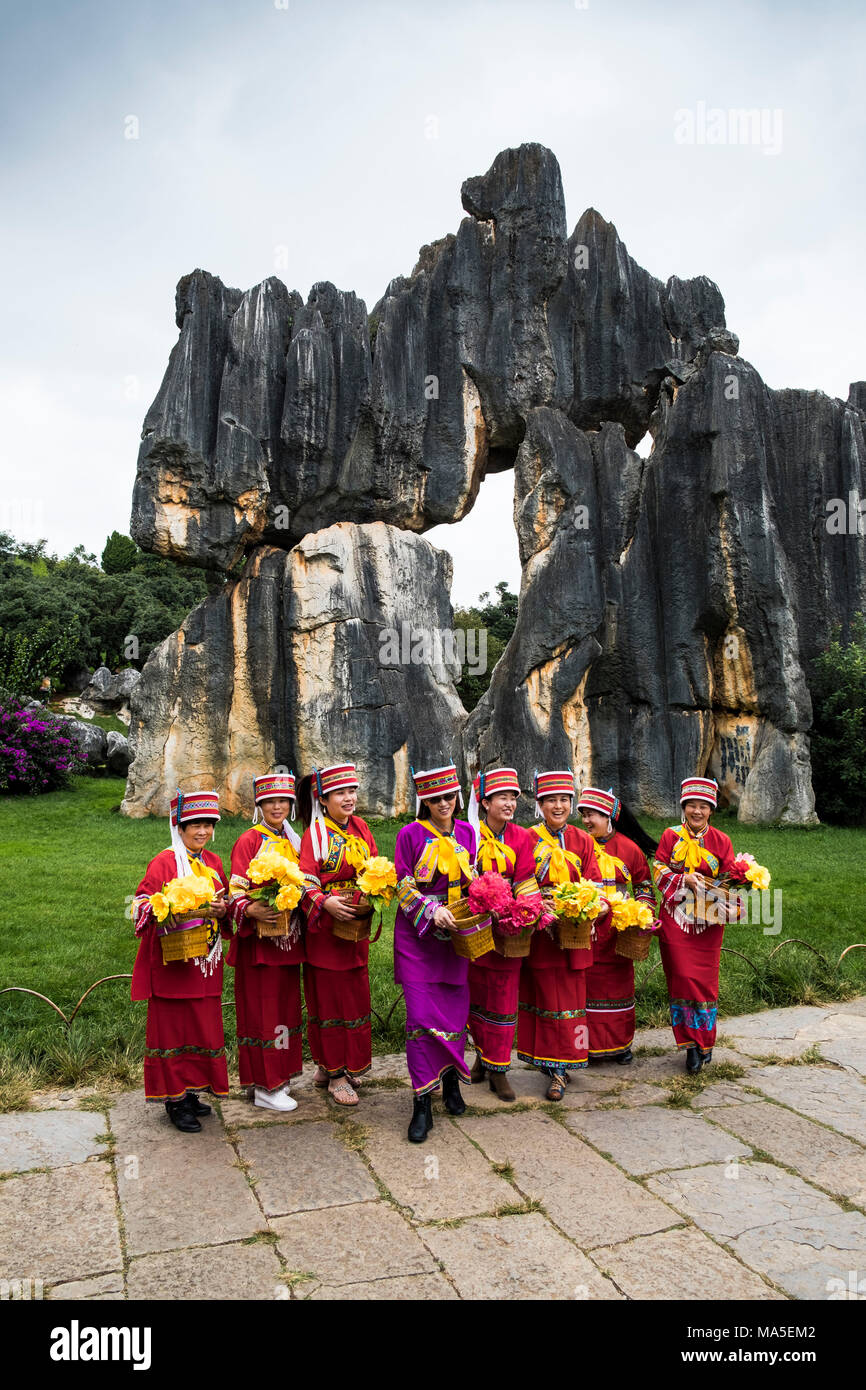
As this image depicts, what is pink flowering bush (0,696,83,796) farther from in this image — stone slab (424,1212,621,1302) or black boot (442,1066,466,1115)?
stone slab (424,1212,621,1302)

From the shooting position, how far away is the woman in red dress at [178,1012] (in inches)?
212

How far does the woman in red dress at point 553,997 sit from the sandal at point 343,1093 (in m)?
1.18

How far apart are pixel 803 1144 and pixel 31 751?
2022 cm

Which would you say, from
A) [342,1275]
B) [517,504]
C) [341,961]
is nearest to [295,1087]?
[341,961]

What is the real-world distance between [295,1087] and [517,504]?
56.2ft

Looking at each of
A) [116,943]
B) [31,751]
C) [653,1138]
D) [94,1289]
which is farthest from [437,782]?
[31,751]

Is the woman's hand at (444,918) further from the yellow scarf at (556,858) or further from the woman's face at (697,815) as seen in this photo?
the woman's face at (697,815)

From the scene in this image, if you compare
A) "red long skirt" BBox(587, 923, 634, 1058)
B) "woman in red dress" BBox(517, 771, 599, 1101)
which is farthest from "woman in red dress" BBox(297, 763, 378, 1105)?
"red long skirt" BBox(587, 923, 634, 1058)

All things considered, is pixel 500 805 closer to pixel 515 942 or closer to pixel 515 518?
pixel 515 942

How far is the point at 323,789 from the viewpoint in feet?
20.0

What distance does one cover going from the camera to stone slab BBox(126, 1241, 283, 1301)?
375cm

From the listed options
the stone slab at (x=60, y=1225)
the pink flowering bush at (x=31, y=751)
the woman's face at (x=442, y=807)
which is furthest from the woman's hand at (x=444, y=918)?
the pink flowering bush at (x=31, y=751)

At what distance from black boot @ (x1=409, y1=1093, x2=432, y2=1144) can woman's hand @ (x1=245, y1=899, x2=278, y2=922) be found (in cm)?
131

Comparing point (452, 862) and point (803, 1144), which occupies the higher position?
point (452, 862)
